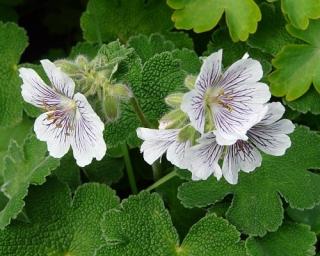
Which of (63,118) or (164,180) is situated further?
(164,180)

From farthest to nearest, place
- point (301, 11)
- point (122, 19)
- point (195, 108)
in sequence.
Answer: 1. point (122, 19)
2. point (301, 11)
3. point (195, 108)

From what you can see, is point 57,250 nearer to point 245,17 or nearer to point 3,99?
point 3,99

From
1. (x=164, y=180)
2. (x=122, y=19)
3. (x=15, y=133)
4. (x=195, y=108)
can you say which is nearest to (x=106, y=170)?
(x=164, y=180)

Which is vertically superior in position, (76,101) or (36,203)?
(76,101)

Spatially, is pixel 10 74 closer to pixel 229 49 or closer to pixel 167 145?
pixel 229 49

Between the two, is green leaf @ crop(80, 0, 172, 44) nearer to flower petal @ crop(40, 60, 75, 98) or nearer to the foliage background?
the foliage background

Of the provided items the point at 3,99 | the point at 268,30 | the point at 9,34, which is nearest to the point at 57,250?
the point at 3,99
